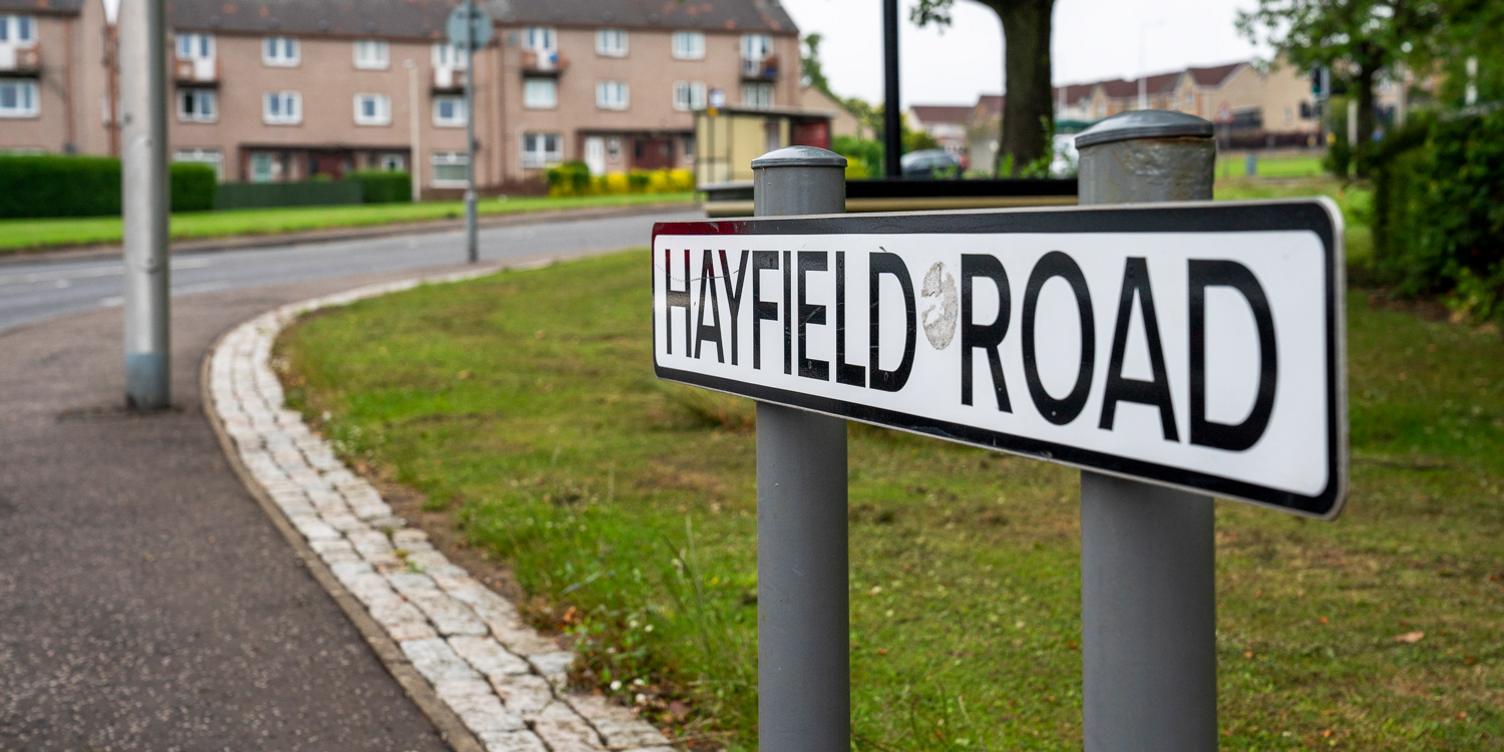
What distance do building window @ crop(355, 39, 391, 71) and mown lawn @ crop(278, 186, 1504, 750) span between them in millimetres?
60978

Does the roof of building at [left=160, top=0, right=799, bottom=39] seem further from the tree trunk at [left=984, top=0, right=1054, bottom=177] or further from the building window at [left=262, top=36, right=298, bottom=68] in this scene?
the tree trunk at [left=984, top=0, right=1054, bottom=177]

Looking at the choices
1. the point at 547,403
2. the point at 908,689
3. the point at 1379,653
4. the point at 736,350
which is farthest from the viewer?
the point at 547,403

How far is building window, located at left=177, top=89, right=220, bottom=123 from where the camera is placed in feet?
217

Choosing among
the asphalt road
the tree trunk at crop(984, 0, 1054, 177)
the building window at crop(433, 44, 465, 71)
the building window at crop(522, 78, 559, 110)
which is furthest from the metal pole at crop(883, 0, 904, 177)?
the building window at crop(433, 44, 465, 71)

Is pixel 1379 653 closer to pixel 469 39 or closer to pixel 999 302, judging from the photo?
pixel 999 302

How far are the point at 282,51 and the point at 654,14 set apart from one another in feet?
55.4

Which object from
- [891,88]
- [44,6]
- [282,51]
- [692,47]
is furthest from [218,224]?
[692,47]

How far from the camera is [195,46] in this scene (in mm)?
66375

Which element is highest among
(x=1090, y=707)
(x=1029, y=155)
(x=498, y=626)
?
(x=1029, y=155)

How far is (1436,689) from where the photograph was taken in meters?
4.10

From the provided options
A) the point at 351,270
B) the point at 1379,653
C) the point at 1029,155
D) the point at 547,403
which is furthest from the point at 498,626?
the point at 351,270

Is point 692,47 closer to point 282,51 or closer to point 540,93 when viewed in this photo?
point 540,93

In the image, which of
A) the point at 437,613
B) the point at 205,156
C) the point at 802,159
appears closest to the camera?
the point at 802,159

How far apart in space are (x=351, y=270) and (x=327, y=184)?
3481 centimetres
